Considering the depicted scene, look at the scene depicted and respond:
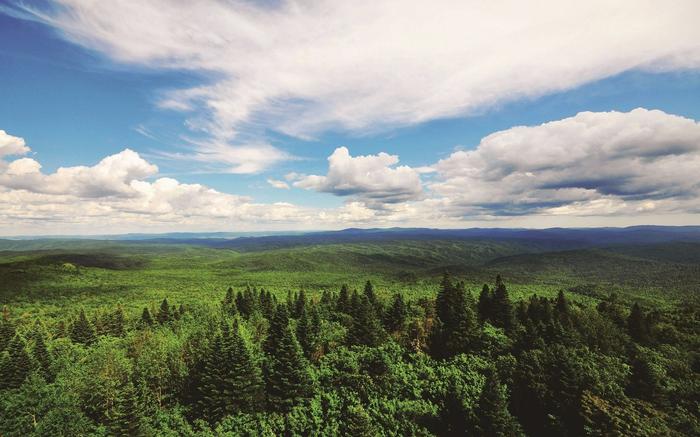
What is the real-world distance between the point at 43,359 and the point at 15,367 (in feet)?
20.5

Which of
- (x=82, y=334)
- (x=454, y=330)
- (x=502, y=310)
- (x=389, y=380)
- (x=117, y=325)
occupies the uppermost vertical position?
(x=502, y=310)

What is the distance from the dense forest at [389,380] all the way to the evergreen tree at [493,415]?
0.42 ft

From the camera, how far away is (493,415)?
41125 millimetres

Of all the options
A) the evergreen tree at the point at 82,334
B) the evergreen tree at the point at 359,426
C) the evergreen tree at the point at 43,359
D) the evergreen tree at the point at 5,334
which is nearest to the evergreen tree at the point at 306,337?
the evergreen tree at the point at 359,426

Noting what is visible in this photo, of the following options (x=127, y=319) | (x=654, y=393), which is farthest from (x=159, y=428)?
(x=127, y=319)

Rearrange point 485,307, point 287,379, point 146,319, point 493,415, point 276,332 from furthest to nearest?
point 146,319 → point 485,307 → point 276,332 → point 287,379 → point 493,415

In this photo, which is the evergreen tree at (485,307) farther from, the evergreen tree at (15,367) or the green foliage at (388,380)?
the evergreen tree at (15,367)

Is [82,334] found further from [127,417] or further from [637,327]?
[637,327]

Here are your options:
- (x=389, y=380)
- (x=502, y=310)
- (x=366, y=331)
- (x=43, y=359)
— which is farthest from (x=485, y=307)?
(x=43, y=359)

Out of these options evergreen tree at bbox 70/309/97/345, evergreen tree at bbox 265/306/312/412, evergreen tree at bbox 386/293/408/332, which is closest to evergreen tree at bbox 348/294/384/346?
evergreen tree at bbox 386/293/408/332

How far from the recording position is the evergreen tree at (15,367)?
7006cm

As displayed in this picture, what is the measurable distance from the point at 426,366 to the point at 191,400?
45666 mm

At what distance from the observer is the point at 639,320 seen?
79.7m

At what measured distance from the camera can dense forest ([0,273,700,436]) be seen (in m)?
45.2
